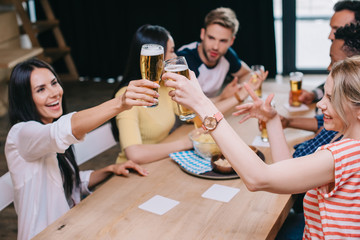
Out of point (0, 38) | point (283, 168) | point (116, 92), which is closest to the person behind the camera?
point (283, 168)

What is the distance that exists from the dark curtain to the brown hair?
14.0ft

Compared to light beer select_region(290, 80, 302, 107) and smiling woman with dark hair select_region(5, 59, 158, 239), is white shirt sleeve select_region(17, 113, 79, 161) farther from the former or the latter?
light beer select_region(290, 80, 302, 107)

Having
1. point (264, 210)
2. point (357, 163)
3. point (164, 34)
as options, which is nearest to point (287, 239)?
point (264, 210)

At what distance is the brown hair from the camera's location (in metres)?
1.23

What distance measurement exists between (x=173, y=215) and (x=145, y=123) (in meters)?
0.82

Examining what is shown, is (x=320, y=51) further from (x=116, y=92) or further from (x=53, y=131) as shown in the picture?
(x=53, y=131)

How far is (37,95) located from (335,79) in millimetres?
1225

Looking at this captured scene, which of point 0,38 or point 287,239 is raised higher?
point 0,38

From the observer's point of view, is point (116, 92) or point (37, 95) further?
point (116, 92)

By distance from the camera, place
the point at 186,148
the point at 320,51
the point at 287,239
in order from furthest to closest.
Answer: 1. the point at 320,51
2. the point at 186,148
3. the point at 287,239

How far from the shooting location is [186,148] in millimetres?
2043

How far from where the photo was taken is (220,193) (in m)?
1.65

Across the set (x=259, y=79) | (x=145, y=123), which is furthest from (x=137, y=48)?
(x=259, y=79)

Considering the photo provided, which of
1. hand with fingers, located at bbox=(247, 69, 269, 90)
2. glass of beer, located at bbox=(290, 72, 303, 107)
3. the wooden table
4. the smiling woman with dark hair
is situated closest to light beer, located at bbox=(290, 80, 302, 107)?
glass of beer, located at bbox=(290, 72, 303, 107)
